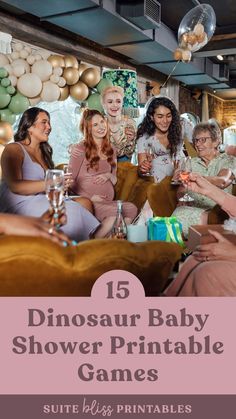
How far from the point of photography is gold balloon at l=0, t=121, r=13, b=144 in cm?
419

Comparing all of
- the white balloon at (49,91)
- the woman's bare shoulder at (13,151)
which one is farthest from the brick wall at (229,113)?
the woman's bare shoulder at (13,151)

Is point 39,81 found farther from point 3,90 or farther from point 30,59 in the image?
point 3,90

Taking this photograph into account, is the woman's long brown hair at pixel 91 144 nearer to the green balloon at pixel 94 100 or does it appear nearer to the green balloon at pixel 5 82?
the green balloon at pixel 5 82

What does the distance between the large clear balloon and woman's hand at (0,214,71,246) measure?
4.49m

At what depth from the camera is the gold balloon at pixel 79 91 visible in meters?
5.43

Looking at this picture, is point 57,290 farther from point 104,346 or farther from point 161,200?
point 161,200

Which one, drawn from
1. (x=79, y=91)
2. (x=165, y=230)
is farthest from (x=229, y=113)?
(x=165, y=230)

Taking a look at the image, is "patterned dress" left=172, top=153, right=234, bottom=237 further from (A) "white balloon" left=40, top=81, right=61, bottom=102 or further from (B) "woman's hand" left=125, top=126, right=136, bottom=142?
(A) "white balloon" left=40, top=81, right=61, bottom=102

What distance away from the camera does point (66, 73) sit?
5352mm

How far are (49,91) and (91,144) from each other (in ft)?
6.07

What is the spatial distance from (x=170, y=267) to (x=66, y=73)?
15.9 feet

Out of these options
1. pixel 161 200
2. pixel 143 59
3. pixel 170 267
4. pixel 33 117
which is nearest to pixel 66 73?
pixel 143 59

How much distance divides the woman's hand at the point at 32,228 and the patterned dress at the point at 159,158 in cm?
264

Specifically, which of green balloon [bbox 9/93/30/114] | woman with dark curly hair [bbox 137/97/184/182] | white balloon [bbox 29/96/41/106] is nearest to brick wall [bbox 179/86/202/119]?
white balloon [bbox 29/96/41/106]
